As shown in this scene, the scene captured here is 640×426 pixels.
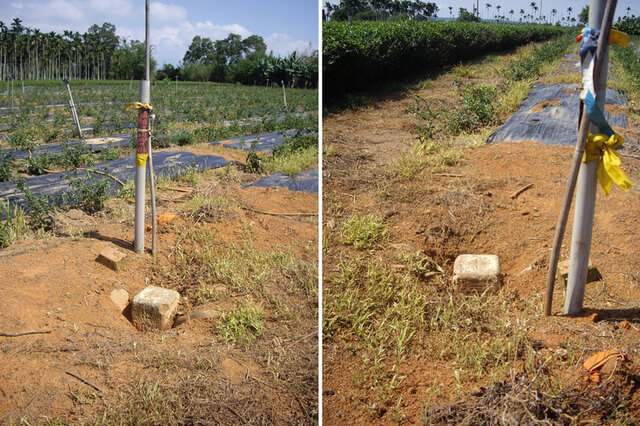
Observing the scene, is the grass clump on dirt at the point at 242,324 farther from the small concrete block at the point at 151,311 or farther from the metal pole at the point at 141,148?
the metal pole at the point at 141,148

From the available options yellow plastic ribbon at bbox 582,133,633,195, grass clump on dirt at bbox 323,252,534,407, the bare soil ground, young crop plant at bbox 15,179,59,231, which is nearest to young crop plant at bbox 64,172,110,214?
the bare soil ground

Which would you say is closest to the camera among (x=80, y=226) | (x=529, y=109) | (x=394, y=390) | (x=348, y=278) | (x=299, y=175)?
(x=394, y=390)

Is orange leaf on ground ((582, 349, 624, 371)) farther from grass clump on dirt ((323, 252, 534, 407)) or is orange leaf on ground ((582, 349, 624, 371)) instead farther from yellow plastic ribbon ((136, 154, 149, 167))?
yellow plastic ribbon ((136, 154, 149, 167))

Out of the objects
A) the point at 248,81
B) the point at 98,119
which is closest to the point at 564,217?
the point at 98,119

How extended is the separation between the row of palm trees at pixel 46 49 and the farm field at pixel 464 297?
1.90 m

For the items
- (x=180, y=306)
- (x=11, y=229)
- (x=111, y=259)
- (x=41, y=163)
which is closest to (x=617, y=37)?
(x=180, y=306)

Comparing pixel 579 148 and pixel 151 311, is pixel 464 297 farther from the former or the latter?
pixel 151 311

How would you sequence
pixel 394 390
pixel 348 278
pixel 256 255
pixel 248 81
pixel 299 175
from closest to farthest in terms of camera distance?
1. pixel 394 390
2. pixel 348 278
3. pixel 256 255
4. pixel 299 175
5. pixel 248 81

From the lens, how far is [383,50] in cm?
1048

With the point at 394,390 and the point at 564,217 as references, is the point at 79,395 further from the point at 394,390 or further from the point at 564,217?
the point at 564,217

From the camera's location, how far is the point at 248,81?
80.5 ft

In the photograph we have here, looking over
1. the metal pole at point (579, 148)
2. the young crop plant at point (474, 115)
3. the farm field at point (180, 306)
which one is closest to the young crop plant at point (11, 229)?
the farm field at point (180, 306)

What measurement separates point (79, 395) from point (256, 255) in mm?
1628

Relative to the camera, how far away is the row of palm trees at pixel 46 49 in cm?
289
